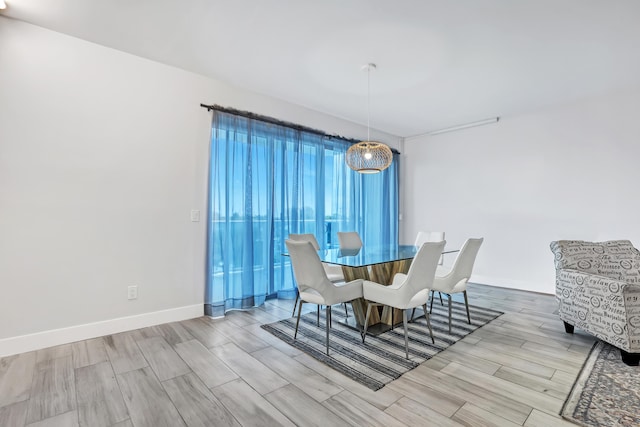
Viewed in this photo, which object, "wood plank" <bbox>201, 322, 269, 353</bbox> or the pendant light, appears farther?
the pendant light

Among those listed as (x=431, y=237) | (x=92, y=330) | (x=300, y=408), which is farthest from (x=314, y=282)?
(x=431, y=237)

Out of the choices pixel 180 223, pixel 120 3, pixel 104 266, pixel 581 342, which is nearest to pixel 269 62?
pixel 120 3

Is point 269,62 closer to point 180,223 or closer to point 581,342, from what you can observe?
point 180,223

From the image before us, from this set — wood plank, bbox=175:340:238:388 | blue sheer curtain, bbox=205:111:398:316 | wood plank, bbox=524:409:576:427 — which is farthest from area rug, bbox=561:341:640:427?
blue sheer curtain, bbox=205:111:398:316

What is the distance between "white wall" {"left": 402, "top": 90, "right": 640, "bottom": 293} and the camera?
3.83m

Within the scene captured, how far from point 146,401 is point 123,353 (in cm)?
81

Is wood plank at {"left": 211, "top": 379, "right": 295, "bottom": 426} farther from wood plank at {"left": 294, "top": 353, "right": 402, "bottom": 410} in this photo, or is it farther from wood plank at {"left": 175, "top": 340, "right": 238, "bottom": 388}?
wood plank at {"left": 294, "top": 353, "right": 402, "bottom": 410}

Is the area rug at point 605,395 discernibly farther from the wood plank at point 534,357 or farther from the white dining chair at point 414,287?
the white dining chair at point 414,287

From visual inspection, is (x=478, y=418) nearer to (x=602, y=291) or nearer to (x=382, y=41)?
(x=602, y=291)

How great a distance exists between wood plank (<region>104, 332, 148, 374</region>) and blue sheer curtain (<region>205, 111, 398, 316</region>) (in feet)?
2.74

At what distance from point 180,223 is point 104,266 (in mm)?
773

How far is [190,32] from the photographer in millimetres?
2578

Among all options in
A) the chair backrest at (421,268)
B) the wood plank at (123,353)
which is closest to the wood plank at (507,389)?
the chair backrest at (421,268)

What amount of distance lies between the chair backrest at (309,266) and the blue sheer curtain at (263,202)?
1.30 m
